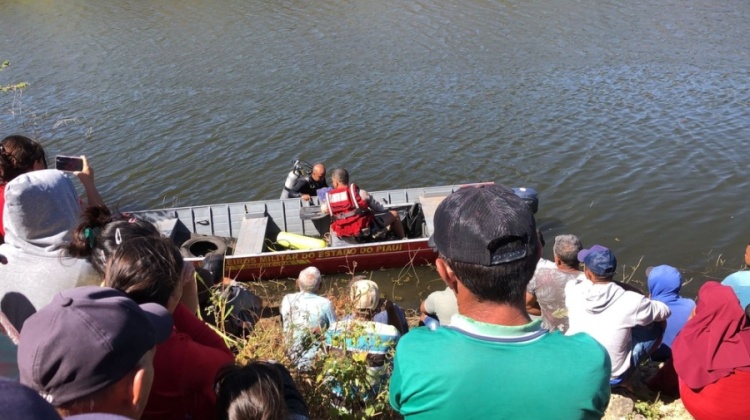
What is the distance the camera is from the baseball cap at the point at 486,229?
2.21 m

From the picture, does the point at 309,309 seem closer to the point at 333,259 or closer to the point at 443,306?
the point at 443,306

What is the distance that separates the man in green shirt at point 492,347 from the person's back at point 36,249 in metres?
2.12

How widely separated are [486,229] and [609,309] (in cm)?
334

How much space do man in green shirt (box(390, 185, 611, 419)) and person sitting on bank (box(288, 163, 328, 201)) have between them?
8521 mm

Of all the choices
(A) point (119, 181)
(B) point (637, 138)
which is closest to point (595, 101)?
(B) point (637, 138)

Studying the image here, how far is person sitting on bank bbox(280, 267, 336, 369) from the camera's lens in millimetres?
3732

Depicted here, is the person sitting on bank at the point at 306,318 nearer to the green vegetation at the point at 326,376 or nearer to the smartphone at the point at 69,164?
the green vegetation at the point at 326,376

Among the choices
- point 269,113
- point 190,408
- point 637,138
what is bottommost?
point 637,138

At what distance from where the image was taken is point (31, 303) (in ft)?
11.2

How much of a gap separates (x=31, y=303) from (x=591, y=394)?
114 inches

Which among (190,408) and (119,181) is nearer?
(190,408)

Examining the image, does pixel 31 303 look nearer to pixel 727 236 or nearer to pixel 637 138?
pixel 727 236

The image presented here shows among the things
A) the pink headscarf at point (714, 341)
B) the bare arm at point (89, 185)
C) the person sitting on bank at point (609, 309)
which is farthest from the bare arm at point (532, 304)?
the bare arm at point (89, 185)

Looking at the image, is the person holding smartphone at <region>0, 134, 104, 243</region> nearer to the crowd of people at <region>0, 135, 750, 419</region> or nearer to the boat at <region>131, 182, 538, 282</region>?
the crowd of people at <region>0, 135, 750, 419</region>
